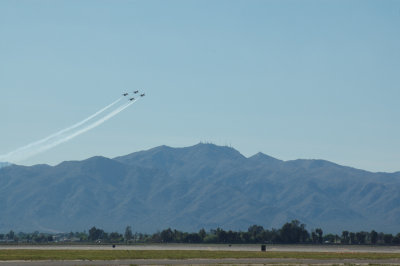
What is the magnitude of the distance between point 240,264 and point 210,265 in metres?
4.99

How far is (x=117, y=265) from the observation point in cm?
9456

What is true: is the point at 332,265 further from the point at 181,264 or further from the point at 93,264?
the point at 93,264

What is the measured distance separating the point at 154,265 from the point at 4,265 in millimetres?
19971

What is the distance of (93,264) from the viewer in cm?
9656

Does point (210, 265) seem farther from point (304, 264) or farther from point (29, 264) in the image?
point (29, 264)

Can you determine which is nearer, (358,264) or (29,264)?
(29,264)

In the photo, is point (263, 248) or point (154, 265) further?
point (263, 248)

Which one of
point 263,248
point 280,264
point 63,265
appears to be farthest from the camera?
point 263,248

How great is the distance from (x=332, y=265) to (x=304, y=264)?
4.54m

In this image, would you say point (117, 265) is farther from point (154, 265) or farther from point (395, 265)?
point (395, 265)

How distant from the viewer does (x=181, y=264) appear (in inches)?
3856

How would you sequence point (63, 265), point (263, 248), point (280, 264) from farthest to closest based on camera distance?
point (263, 248)
point (280, 264)
point (63, 265)

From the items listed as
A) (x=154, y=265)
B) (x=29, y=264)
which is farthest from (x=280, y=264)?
(x=29, y=264)

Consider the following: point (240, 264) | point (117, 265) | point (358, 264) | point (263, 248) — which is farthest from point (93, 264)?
point (263, 248)
